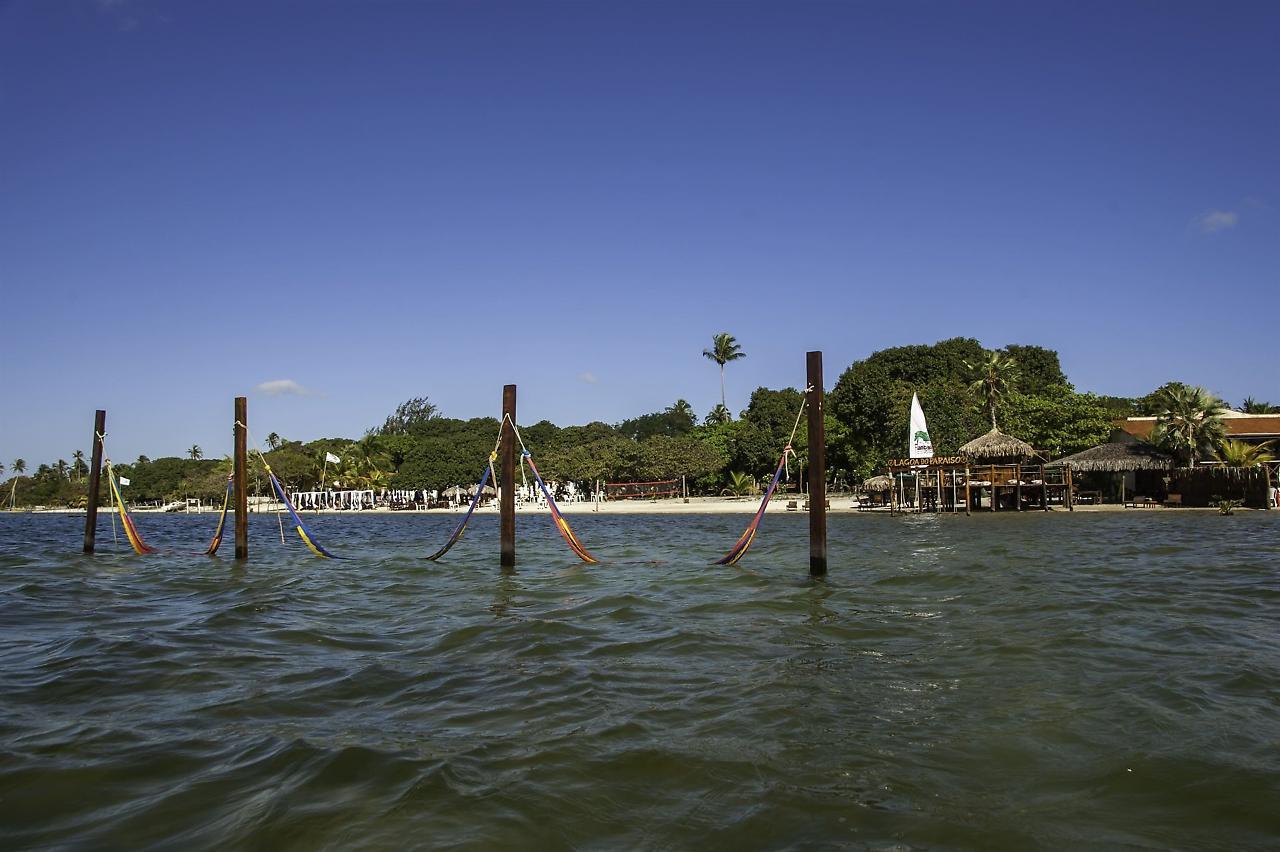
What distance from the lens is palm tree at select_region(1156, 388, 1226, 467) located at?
136 feet

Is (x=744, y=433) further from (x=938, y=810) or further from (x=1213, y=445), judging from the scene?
(x=938, y=810)

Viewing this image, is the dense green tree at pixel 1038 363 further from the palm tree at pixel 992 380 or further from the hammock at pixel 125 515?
the hammock at pixel 125 515

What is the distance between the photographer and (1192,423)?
136 ft

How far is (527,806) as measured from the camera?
4562 mm

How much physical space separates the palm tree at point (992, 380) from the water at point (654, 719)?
139 ft

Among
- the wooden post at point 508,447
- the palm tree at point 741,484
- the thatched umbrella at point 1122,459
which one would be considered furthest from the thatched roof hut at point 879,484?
the wooden post at point 508,447

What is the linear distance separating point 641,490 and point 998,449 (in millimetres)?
39168

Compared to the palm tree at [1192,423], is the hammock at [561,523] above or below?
below

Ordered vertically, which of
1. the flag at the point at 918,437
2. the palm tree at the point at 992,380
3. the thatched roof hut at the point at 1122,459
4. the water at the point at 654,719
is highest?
the palm tree at the point at 992,380

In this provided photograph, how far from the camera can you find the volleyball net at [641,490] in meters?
78.8

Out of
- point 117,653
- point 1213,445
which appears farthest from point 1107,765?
point 1213,445

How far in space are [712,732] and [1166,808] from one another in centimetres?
271

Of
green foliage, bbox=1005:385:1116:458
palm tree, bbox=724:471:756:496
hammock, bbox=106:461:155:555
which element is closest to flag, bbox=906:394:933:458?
green foliage, bbox=1005:385:1116:458

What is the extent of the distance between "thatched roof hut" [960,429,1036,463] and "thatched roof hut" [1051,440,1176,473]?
2362 mm
